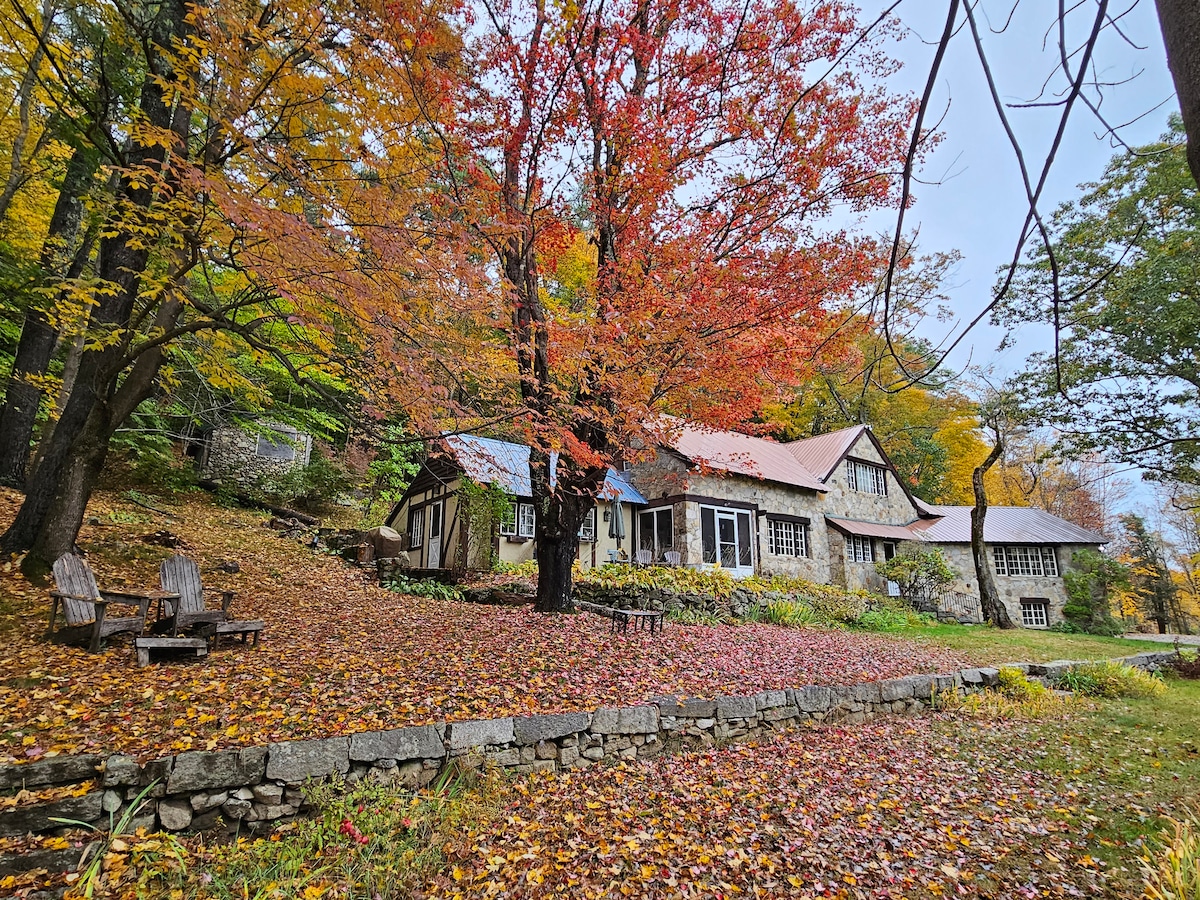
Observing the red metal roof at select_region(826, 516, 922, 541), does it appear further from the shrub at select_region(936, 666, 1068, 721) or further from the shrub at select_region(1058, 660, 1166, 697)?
the shrub at select_region(936, 666, 1068, 721)

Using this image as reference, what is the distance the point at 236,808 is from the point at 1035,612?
2475 centimetres

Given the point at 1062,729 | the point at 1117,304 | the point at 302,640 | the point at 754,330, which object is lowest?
the point at 1062,729

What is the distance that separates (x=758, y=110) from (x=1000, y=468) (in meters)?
31.5

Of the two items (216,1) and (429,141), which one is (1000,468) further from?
(216,1)

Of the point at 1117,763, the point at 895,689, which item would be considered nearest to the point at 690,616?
the point at 895,689

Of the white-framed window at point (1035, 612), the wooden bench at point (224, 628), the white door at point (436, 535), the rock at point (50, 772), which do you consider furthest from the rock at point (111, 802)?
the white-framed window at point (1035, 612)

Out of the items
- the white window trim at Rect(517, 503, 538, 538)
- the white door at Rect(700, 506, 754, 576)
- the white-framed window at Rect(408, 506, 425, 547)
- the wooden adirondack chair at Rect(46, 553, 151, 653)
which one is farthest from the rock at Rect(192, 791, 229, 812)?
the white door at Rect(700, 506, 754, 576)

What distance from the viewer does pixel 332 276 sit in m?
4.95

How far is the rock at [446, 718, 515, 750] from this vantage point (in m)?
4.59

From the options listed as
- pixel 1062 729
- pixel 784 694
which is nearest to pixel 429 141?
pixel 784 694

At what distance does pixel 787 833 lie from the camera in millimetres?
4172

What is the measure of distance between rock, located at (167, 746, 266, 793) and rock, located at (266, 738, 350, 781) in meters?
0.08

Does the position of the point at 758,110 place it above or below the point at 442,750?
above

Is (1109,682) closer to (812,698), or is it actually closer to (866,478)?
(812,698)
